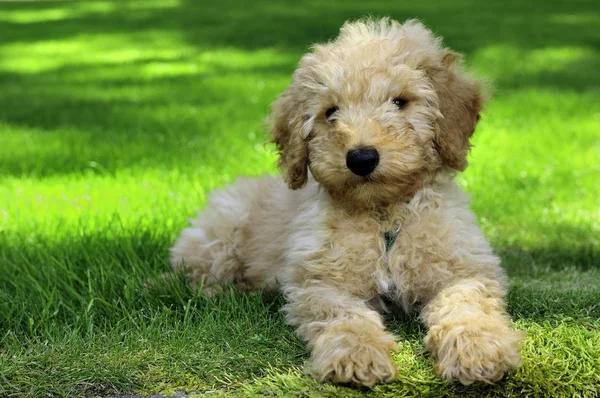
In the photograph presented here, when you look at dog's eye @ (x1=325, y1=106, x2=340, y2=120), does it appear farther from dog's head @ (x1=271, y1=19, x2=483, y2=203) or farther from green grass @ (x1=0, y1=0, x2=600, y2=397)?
green grass @ (x1=0, y1=0, x2=600, y2=397)

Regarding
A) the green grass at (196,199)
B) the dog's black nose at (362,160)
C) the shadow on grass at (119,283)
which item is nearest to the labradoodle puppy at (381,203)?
the dog's black nose at (362,160)

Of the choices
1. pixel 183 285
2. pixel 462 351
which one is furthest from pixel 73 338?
pixel 462 351

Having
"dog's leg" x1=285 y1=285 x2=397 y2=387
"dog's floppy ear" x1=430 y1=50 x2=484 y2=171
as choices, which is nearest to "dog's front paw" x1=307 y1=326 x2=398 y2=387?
"dog's leg" x1=285 y1=285 x2=397 y2=387

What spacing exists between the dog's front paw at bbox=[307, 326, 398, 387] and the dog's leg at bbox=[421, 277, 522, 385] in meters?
0.24

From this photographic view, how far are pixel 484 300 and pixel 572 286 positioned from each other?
1306mm

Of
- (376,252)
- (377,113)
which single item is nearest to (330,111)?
(377,113)

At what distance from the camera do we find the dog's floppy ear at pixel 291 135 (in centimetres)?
438

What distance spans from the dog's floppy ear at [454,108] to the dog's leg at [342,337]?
0.87 meters

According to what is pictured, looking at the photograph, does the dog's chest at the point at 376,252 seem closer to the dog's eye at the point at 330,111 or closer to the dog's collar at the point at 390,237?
the dog's collar at the point at 390,237

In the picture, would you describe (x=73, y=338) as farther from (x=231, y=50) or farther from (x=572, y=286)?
(x=231, y=50)

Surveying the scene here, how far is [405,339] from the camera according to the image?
4.00 meters

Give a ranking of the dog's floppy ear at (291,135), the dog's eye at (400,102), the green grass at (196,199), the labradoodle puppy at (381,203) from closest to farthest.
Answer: the labradoodle puppy at (381,203)
the green grass at (196,199)
the dog's eye at (400,102)
the dog's floppy ear at (291,135)

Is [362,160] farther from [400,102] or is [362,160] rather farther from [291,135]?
[291,135]

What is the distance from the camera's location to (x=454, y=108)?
429cm
